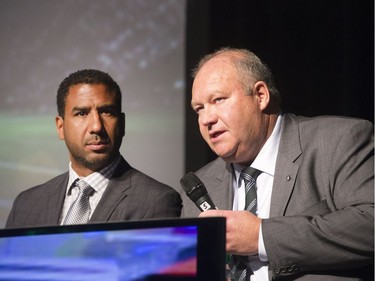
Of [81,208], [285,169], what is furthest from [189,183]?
[81,208]

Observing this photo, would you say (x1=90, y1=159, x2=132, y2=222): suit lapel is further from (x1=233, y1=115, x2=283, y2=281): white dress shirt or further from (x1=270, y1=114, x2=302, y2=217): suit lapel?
(x1=270, y1=114, x2=302, y2=217): suit lapel

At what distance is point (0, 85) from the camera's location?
2898 millimetres

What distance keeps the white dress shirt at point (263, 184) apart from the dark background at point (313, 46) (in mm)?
1252

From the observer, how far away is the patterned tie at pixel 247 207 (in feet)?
6.42

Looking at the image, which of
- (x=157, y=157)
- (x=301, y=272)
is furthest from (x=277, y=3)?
(x=301, y=272)

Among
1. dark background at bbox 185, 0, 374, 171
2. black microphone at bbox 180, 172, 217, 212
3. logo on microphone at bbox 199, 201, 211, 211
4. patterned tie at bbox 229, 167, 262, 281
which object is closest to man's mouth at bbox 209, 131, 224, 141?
patterned tie at bbox 229, 167, 262, 281

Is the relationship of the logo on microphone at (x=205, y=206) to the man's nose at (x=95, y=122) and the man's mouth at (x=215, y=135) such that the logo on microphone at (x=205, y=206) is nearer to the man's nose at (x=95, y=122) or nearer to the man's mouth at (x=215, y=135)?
the man's mouth at (x=215, y=135)

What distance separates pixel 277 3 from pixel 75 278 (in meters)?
2.68

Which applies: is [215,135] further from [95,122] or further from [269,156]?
[95,122]

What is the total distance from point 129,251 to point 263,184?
44.3 inches

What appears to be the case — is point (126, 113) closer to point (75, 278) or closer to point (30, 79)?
point (30, 79)

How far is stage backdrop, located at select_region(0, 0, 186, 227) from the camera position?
2816 mm

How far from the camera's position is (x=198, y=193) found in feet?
6.20

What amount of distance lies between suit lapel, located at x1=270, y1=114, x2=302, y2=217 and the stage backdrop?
89 cm
